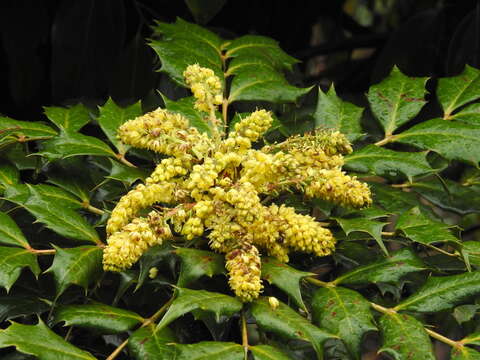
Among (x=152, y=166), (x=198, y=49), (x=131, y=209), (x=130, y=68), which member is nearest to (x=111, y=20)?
(x=130, y=68)

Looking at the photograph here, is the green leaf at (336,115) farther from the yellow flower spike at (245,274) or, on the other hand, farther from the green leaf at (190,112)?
the yellow flower spike at (245,274)

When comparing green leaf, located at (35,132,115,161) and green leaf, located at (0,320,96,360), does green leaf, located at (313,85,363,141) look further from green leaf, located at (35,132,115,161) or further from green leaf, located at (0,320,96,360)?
green leaf, located at (0,320,96,360)

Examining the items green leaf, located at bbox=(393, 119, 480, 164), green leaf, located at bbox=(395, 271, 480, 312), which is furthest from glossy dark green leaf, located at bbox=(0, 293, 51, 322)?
green leaf, located at bbox=(393, 119, 480, 164)

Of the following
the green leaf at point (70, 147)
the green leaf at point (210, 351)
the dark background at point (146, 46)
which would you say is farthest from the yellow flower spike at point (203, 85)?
the dark background at point (146, 46)

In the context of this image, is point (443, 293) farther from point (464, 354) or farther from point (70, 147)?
point (70, 147)

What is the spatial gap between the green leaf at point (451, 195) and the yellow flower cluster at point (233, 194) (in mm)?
363

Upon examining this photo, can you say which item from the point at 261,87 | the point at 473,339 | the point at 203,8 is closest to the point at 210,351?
the point at 473,339

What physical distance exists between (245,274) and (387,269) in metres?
0.23

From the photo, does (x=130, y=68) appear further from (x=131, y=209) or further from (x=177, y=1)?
(x=131, y=209)

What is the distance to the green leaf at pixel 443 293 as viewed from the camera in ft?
3.25

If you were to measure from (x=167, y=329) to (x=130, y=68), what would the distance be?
114 centimetres

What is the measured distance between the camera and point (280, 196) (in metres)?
1.14

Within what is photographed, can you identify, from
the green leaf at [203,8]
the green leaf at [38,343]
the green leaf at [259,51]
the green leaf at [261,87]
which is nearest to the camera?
the green leaf at [38,343]

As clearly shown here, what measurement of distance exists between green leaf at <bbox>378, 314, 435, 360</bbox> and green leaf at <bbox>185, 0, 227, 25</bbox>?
3.41 ft
